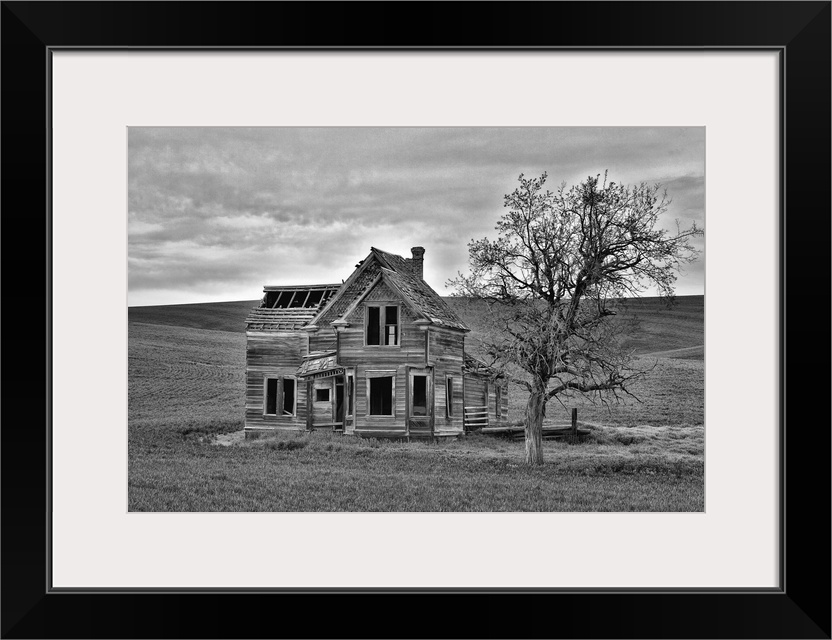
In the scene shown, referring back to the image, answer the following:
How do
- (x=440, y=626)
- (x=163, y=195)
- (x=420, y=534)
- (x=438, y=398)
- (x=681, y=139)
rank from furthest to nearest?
1. (x=438, y=398)
2. (x=163, y=195)
3. (x=681, y=139)
4. (x=420, y=534)
5. (x=440, y=626)

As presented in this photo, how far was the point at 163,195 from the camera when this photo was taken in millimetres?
10922

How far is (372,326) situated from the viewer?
18.5m

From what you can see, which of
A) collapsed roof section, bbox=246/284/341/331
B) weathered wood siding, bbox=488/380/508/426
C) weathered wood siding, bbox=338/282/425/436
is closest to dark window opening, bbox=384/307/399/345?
weathered wood siding, bbox=338/282/425/436

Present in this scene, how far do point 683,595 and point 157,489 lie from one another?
6.53 metres

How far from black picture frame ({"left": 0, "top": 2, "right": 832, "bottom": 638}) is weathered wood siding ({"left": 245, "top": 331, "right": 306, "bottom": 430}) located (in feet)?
16.0

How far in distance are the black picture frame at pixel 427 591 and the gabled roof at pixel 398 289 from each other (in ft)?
15.4

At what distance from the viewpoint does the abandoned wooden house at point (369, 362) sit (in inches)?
529

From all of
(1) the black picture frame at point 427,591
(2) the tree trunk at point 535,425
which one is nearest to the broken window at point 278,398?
(2) the tree trunk at point 535,425

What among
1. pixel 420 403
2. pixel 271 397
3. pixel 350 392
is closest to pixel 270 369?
pixel 271 397

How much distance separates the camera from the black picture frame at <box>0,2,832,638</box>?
7508 millimetres

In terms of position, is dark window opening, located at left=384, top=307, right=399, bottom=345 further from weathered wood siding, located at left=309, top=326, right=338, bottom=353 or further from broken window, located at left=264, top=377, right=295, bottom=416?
broken window, located at left=264, top=377, right=295, bottom=416

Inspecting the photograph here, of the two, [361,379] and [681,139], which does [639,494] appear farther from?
[361,379]
